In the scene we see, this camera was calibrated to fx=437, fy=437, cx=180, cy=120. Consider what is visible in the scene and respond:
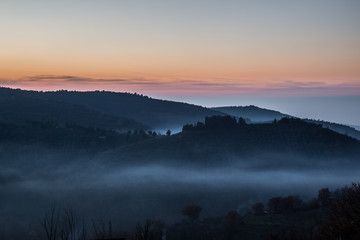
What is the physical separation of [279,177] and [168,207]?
61302 millimetres

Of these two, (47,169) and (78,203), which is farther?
(47,169)

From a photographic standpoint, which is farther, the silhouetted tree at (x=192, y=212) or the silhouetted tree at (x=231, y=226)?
the silhouetted tree at (x=192, y=212)

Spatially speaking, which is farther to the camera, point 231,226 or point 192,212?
point 192,212

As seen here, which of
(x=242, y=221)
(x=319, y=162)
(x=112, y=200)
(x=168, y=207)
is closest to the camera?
(x=242, y=221)

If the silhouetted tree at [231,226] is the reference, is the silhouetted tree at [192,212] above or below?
below

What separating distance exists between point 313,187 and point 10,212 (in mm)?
104000

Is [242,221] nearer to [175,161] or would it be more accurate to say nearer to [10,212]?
[10,212]

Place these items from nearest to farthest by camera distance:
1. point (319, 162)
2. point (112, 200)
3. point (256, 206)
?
point (256, 206), point (112, 200), point (319, 162)

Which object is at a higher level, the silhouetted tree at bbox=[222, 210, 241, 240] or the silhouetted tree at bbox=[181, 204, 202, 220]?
the silhouetted tree at bbox=[222, 210, 241, 240]

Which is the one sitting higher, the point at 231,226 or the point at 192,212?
the point at 231,226

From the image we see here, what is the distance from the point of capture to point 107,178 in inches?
6900

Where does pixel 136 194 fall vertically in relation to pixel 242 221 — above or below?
below

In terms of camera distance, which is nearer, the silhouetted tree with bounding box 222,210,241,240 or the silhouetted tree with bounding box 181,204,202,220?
the silhouetted tree with bounding box 222,210,241,240

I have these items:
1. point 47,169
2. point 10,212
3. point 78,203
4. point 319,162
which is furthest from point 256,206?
point 47,169
